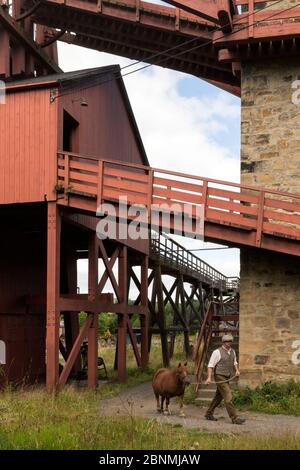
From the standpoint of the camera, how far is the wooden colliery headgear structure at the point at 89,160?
47.6 ft

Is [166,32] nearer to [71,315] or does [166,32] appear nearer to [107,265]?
[107,265]

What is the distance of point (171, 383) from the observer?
12398 mm

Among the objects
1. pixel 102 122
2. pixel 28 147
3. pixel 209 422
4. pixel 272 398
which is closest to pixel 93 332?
pixel 28 147

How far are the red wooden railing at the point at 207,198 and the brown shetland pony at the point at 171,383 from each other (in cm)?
336

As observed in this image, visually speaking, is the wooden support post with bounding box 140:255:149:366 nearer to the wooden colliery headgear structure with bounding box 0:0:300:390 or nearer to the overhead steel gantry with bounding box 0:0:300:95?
the wooden colliery headgear structure with bounding box 0:0:300:390

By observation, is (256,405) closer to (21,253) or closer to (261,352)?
(261,352)

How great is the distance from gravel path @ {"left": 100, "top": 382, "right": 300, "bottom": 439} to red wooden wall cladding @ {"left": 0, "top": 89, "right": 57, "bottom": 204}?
554 cm

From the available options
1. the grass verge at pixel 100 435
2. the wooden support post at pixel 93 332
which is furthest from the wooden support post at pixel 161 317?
the grass verge at pixel 100 435

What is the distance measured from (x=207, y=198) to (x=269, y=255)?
6.79 ft

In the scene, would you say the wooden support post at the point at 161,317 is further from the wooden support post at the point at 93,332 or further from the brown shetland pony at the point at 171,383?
the brown shetland pony at the point at 171,383

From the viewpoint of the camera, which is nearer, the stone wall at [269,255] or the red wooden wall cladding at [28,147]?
the stone wall at [269,255]

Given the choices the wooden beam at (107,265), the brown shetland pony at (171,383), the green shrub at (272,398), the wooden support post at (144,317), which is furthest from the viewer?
the wooden support post at (144,317)

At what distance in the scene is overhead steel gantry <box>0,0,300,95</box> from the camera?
1488cm

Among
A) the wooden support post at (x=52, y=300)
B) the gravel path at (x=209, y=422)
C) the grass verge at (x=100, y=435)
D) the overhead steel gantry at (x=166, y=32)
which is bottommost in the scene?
the gravel path at (x=209, y=422)
